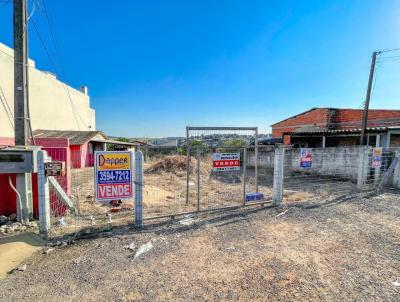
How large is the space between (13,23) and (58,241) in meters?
4.97

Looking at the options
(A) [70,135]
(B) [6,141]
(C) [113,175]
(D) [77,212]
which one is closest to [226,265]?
(C) [113,175]

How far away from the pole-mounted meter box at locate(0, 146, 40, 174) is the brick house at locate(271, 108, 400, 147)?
17233mm

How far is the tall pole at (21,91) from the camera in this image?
4852 millimetres

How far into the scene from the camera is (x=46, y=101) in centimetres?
1977

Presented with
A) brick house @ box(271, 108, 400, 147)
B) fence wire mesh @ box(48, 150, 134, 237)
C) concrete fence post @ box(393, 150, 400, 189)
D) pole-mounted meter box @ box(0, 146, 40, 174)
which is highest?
brick house @ box(271, 108, 400, 147)

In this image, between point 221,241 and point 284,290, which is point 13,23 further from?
point 284,290

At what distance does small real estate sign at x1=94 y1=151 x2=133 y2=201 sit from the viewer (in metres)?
4.60

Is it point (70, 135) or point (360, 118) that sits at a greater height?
point (360, 118)

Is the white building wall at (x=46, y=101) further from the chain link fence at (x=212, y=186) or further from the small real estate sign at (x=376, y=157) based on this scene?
the small real estate sign at (x=376, y=157)

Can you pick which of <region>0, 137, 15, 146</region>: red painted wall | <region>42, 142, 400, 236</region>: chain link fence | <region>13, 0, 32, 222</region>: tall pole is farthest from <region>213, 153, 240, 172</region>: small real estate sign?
<region>0, 137, 15, 146</region>: red painted wall

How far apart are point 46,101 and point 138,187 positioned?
800 inches

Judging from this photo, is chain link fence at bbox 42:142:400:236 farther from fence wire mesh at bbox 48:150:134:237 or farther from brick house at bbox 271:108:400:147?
brick house at bbox 271:108:400:147

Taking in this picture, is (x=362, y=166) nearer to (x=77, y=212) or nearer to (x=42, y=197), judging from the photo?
(x=77, y=212)

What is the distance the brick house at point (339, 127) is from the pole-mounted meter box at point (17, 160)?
17.2m
